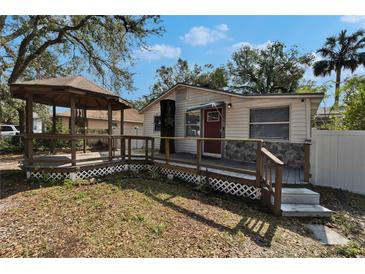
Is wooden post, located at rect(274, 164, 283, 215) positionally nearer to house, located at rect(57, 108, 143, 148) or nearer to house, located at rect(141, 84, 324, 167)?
house, located at rect(141, 84, 324, 167)

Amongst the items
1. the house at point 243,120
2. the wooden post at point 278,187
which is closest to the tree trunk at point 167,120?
the house at point 243,120

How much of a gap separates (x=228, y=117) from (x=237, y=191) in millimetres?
3682

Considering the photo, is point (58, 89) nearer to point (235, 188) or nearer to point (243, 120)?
point (235, 188)

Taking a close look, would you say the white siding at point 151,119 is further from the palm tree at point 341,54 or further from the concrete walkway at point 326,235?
the palm tree at point 341,54

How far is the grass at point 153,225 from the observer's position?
2.89 m

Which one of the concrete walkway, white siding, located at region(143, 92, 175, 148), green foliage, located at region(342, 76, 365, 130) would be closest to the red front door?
white siding, located at region(143, 92, 175, 148)

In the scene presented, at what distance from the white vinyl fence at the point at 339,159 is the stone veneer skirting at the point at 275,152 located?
0.85m

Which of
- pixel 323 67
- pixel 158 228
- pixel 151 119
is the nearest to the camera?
pixel 158 228

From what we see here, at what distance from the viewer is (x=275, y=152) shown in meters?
6.98

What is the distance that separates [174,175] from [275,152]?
3577 millimetres

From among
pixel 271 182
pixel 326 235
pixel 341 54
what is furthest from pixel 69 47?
pixel 341 54

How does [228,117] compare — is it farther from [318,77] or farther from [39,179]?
[318,77]

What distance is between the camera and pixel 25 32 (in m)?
11.6
